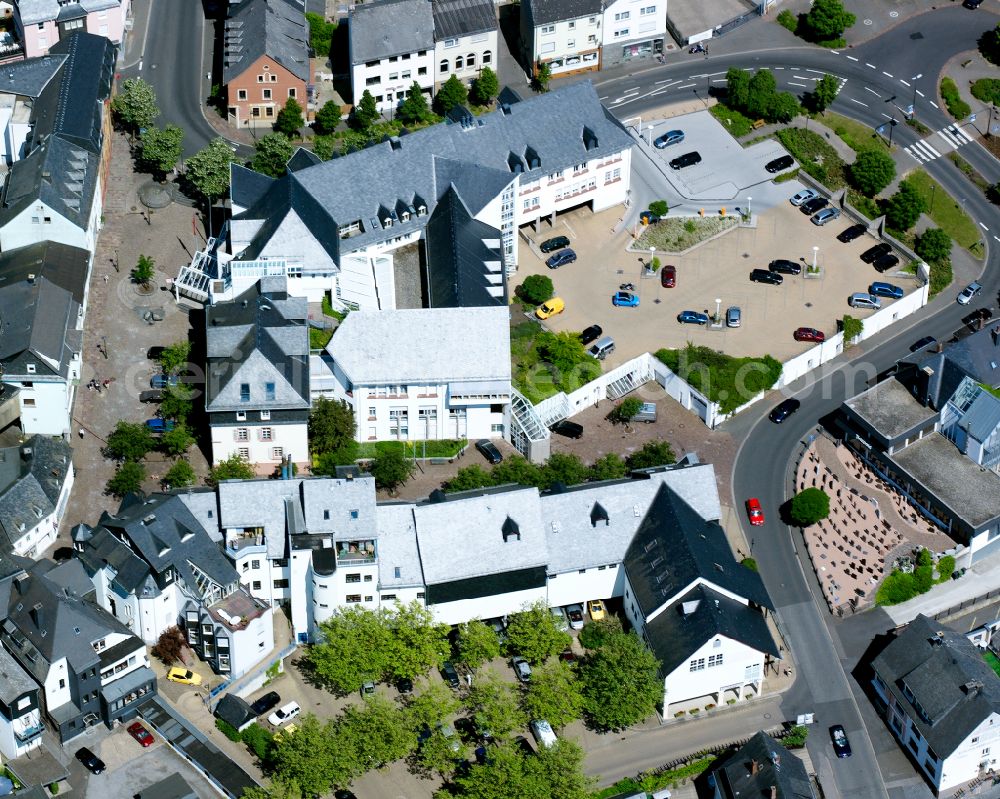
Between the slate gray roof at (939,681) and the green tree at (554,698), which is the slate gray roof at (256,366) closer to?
the green tree at (554,698)

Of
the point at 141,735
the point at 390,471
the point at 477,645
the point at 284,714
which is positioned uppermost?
the point at 390,471

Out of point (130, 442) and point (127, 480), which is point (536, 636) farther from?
point (130, 442)

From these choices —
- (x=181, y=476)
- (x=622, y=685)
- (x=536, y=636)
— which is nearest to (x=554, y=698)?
(x=622, y=685)

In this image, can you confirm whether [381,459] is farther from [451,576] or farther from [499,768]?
[499,768]

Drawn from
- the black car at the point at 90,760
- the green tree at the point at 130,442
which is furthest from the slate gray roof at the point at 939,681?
the green tree at the point at 130,442

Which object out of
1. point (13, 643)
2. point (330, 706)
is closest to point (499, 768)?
point (330, 706)

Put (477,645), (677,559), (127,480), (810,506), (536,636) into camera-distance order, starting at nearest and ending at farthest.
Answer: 1. (477,645)
2. (536,636)
3. (677,559)
4. (127,480)
5. (810,506)
